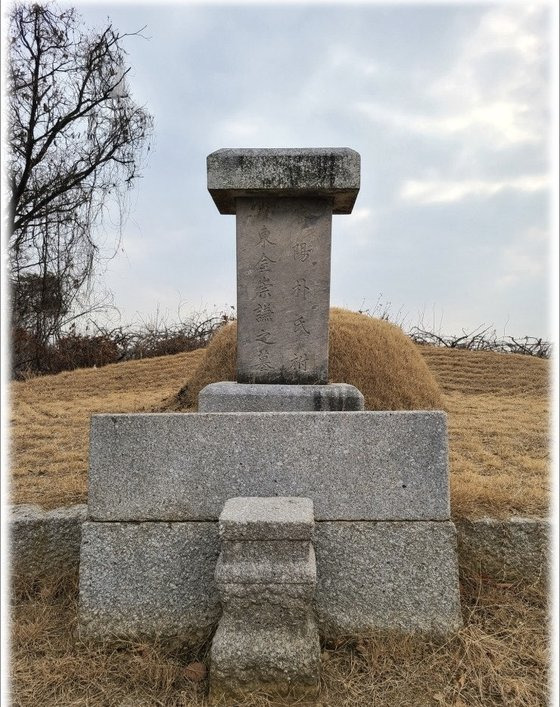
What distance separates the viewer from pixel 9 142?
7254 millimetres

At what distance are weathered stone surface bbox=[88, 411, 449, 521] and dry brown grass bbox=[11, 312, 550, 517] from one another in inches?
27.5

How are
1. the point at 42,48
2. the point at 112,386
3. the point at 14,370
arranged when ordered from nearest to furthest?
1. the point at 42,48
2. the point at 112,386
3. the point at 14,370

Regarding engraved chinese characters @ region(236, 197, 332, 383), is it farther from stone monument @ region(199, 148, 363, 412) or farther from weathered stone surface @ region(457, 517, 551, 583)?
weathered stone surface @ region(457, 517, 551, 583)

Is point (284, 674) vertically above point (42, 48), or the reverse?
point (42, 48)

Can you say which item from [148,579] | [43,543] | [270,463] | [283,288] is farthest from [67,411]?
[270,463]

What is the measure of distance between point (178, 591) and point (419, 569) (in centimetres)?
105

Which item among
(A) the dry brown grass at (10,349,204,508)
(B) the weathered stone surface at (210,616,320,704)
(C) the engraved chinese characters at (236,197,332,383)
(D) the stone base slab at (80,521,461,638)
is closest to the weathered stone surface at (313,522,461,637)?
(D) the stone base slab at (80,521,461,638)

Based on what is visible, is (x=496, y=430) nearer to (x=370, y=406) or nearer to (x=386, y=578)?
(x=370, y=406)

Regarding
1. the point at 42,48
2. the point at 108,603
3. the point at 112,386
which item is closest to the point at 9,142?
the point at 42,48

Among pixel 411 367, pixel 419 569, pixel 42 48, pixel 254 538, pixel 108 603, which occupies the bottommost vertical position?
pixel 108 603

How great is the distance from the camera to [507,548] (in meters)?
2.62

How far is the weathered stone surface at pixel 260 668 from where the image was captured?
190cm

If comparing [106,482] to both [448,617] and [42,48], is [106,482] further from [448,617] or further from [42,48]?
[42,48]

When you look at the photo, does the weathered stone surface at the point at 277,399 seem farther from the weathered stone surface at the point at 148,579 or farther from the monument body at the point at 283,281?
the weathered stone surface at the point at 148,579
